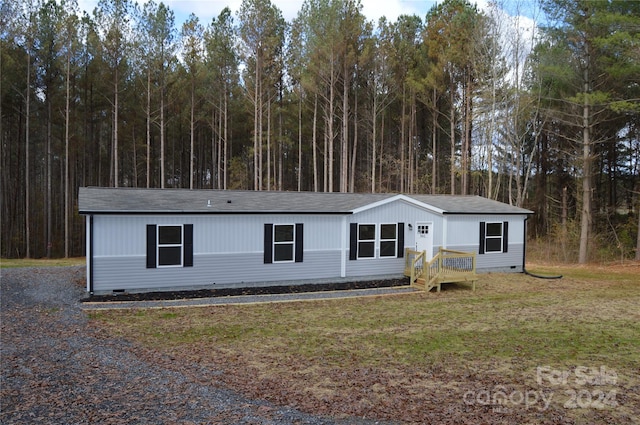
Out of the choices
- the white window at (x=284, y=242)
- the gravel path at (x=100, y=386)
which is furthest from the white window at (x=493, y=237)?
the gravel path at (x=100, y=386)

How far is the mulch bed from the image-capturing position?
34.9ft

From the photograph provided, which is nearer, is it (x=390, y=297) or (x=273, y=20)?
(x=390, y=297)

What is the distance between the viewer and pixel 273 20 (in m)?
22.0

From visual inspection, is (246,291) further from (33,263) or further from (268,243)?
(33,263)

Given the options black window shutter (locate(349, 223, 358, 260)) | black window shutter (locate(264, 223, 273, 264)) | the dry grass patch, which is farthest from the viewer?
black window shutter (locate(349, 223, 358, 260))

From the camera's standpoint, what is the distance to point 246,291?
11.8 m

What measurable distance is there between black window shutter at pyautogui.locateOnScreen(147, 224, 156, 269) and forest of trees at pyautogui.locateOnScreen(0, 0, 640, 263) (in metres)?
11.7

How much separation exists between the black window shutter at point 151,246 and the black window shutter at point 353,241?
5.88m

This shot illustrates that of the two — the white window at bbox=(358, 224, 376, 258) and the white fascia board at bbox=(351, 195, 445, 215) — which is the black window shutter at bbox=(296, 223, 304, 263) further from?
the white window at bbox=(358, 224, 376, 258)

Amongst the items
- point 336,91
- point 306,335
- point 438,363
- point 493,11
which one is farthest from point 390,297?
point 493,11

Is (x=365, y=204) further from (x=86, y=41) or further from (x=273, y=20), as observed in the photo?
(x=86, y=41)

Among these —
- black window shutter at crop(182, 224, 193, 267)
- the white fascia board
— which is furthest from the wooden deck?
black window shutter at crop(182, 224, 193, 267)

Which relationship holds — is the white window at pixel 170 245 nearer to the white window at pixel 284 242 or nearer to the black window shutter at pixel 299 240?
the white window at pixel 284 242

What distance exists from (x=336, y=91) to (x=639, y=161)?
1809 cm
